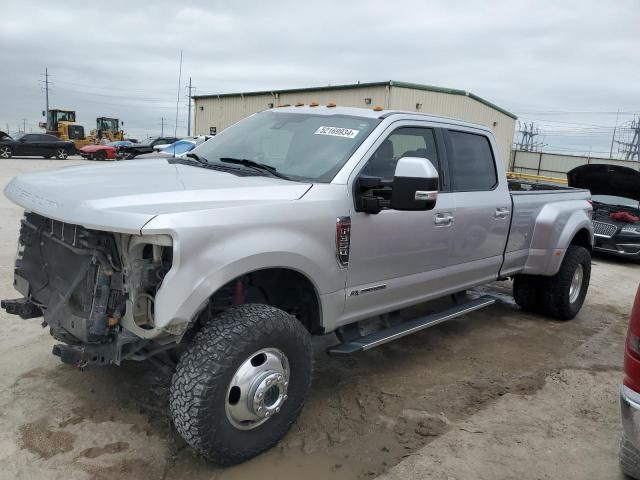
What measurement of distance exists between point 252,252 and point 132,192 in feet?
2.16

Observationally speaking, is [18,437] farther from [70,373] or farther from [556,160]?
[556,160]

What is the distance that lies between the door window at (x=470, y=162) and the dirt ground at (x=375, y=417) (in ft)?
4.91

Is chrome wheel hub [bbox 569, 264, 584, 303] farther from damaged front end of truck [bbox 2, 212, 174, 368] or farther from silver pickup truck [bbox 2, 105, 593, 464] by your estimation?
damaged front end of truck [bbox 2, 212, 174, 368]

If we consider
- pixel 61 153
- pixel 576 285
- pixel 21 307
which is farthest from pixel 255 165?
pixel 61 153

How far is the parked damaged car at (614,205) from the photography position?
9.35m

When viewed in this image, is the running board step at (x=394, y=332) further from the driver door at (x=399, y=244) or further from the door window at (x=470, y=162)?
the door window at (x=470, y=162)

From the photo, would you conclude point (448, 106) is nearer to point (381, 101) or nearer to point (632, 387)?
point (381, 101)

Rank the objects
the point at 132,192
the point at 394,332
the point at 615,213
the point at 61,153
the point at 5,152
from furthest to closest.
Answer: the point at 61,153 < the point at 5,152 < the point at 615,213 < the point at 394,332 < the point at 132,192

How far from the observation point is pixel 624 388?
2.68m

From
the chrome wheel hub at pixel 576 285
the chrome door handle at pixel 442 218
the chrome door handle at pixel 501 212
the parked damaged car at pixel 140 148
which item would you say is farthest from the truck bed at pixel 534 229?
the parked damaged car at pixel 140 148

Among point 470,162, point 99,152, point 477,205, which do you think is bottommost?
point 99,152

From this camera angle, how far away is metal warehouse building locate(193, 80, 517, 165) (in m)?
22.6

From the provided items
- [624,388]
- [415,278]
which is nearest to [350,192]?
[415,278]

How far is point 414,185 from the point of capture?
3.09 metres
